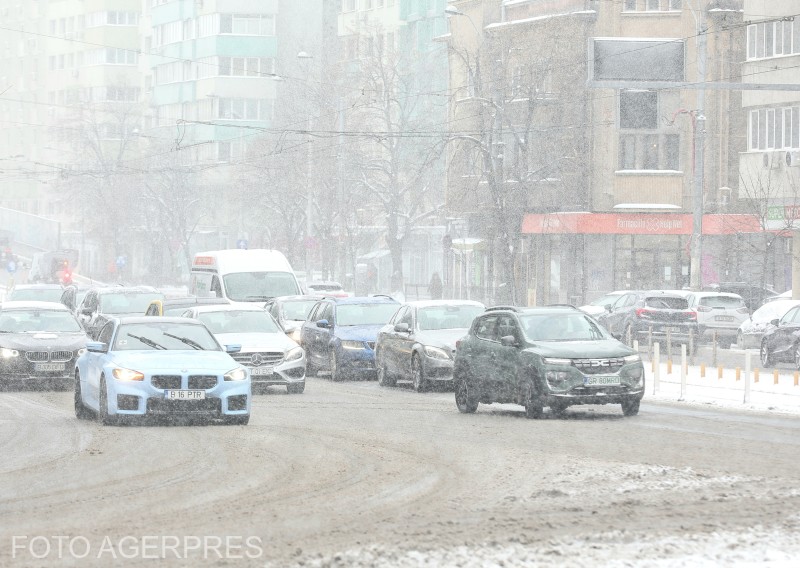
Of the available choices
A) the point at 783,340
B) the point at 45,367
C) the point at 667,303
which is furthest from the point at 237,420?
the point at 667,303

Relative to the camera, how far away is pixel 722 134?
63.6 m

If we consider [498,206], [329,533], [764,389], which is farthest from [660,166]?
[329,533]

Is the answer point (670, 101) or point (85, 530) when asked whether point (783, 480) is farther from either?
point (670, 101)

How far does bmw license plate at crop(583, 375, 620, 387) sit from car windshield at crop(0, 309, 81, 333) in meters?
12.1

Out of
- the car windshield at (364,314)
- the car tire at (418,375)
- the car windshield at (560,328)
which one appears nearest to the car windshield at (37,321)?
the car windshield at (364,314)

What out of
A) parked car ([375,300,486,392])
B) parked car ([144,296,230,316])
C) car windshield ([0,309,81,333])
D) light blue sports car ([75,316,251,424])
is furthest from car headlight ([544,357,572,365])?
parked car ([144,296,230,316])

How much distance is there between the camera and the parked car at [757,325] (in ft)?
130

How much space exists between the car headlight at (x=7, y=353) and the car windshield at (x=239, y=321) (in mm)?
3048

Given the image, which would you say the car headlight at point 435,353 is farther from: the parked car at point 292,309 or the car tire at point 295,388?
the parked car at point 292,309

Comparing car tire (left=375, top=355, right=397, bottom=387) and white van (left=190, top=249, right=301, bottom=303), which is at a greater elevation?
white van (left=190, top=249, right=301, bottom=303)

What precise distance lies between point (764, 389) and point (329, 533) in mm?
18309

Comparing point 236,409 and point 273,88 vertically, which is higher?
point 273,88

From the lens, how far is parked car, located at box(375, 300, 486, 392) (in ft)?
87.5

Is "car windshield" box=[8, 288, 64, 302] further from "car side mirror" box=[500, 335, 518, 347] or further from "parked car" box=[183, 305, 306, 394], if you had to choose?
"car side mirror" box=[500, 335, 518, 347]
